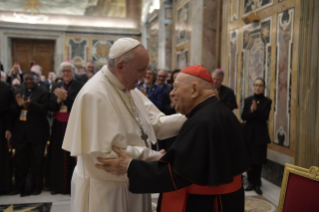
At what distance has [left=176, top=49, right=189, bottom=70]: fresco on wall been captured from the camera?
9.05m

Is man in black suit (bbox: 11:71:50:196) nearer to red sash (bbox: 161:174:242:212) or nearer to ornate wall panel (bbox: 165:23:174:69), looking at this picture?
red sash (bbox: 161:174:242:212)

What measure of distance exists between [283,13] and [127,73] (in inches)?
152

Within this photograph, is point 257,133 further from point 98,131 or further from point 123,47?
point 98,131

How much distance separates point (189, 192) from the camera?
79.4 inches

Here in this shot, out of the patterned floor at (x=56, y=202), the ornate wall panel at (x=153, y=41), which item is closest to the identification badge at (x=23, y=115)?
the patterned floor at (x=56, y=202)

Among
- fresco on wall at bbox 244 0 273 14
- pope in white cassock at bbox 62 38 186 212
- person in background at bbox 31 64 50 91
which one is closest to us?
pope in white cassock at bbox 62 38 186 212

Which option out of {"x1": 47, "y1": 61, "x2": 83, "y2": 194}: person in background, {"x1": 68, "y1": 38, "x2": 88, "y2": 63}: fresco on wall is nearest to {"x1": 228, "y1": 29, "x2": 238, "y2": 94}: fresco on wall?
{"x1": 47, "y1": 61, "x2": 83, "y2": 194}: person in background

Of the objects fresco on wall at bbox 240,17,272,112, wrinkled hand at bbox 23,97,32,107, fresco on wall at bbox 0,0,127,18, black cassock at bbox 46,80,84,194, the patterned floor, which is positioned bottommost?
the patterned floor

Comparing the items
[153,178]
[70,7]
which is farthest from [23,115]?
[70,7]

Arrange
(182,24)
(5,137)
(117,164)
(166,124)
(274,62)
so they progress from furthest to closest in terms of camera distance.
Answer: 1. (182,24)
2. (274,62)
3. (5,137)
4. (166,124)
5. (117,164)

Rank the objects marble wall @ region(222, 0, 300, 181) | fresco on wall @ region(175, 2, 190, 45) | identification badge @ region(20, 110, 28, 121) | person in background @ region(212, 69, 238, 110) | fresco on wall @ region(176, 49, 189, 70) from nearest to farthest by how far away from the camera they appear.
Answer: identification badge @ region(20, 110, 28, 121)
marble wall @ region(222, 0, 300, 181)
person in background @ region(212, 69, 238, 110)
fresco on wall @ region(175, 2, 190, 45)
fresco on wall @ region(176, 49, 189, 70)

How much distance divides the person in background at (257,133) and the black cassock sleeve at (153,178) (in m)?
3.19

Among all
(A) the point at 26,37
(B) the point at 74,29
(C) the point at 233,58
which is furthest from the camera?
(B) the point at 74,29

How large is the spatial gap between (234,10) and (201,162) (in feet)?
18.4
